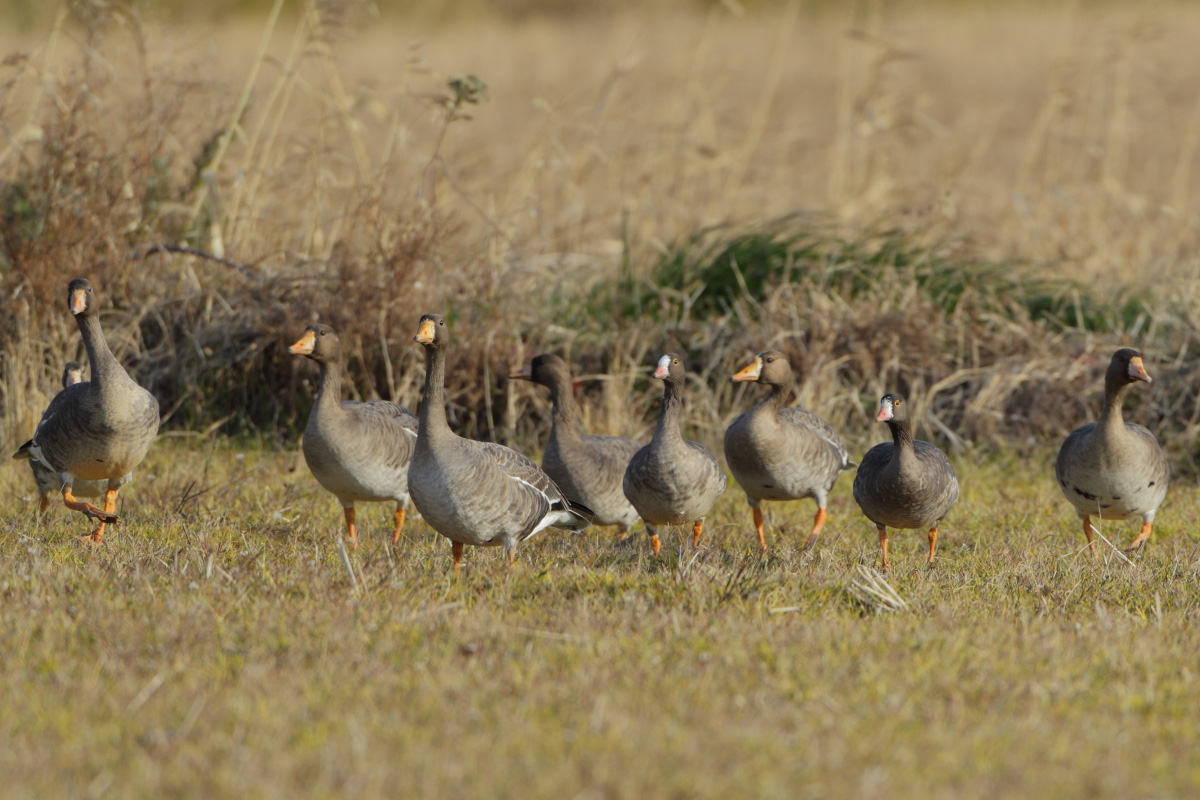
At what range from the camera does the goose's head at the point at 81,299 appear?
762 cm

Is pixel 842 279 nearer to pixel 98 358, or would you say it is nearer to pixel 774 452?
pixel 774 452

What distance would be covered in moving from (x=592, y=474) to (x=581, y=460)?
11 centimetres

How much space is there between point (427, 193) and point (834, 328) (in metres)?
3.80

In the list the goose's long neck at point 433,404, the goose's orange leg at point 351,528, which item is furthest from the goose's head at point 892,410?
the goose's orange leg at point 351,528

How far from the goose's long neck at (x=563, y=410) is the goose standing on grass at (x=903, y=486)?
189cm

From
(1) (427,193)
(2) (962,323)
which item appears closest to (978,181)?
(2) (962,323)

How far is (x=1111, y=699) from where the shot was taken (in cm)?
475

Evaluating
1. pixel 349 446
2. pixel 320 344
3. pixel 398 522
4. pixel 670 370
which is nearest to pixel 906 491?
pixel 670 370

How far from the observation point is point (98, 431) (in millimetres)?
7516

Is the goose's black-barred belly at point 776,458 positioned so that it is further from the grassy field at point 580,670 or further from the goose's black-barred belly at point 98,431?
the goose's black-barred belly at point 98,431

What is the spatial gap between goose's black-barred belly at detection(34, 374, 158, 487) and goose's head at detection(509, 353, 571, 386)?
2363 millimetres

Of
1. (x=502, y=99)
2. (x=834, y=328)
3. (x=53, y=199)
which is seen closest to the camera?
(x=53, y=199)

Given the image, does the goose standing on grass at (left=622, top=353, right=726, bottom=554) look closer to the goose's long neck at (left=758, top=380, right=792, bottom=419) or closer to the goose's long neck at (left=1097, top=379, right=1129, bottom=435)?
the goose's long neck at (left=758, top=380, right=792, bottom=419)

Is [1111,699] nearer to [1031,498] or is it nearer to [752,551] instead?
[752,551]
